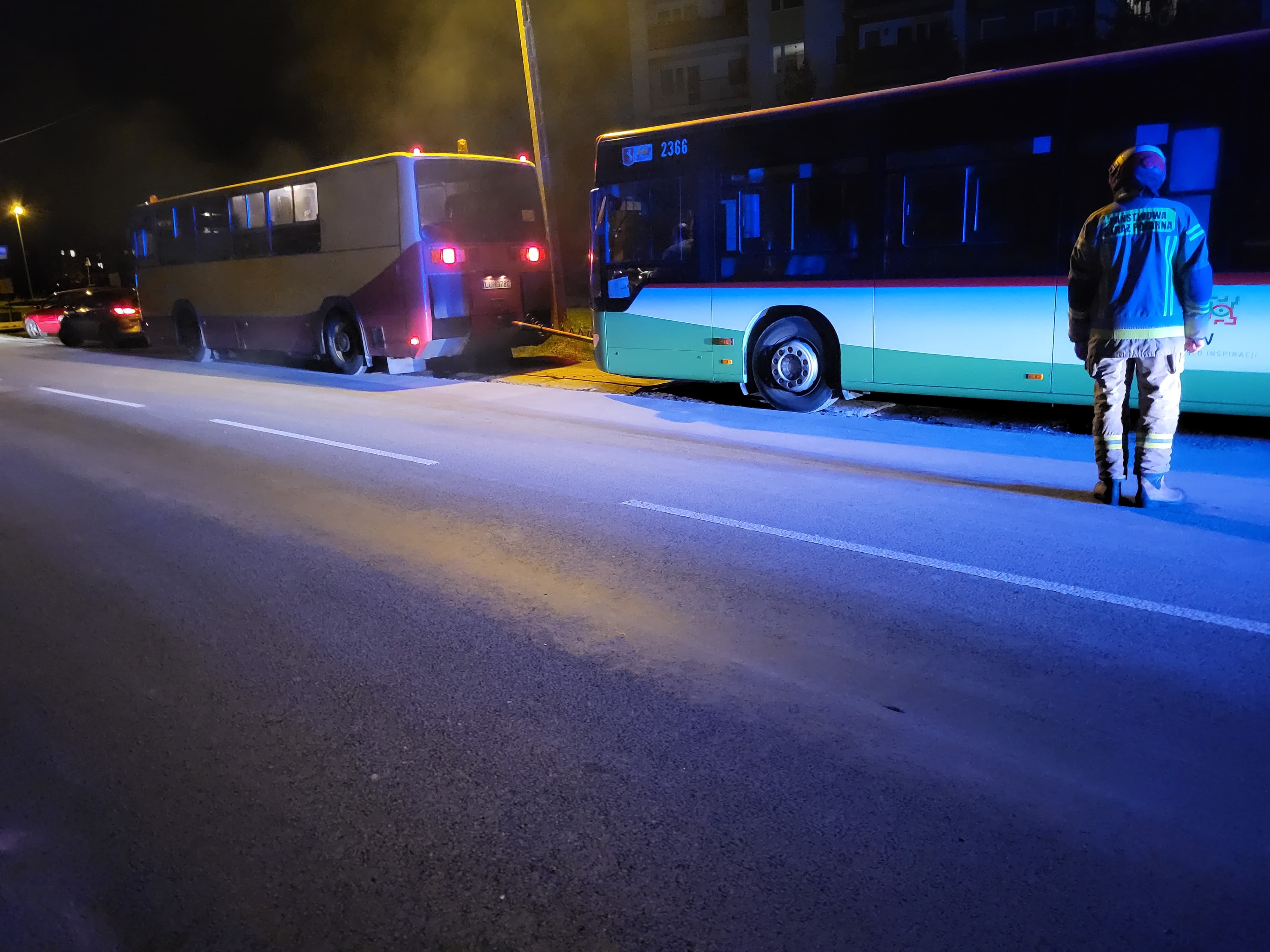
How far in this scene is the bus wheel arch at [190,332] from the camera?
62.2 ft

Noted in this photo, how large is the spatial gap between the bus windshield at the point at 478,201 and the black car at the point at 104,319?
12457mm

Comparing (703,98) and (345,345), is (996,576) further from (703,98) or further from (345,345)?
(703,98)

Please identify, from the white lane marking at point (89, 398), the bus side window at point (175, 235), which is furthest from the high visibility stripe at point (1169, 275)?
the bus side window at point (175, 235)

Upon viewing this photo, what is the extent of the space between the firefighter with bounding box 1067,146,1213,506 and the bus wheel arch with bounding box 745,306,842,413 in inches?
157

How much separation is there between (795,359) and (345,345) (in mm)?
8274

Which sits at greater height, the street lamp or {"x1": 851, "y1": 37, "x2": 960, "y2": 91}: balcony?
{"x1": 851, "y1": 37, "x2": 960, "y2": 91}: balcony

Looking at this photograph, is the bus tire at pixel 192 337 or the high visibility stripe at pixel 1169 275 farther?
the bus tire at pixel 192 337

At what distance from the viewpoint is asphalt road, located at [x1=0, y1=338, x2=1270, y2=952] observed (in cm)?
263

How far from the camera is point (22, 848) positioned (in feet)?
9.86

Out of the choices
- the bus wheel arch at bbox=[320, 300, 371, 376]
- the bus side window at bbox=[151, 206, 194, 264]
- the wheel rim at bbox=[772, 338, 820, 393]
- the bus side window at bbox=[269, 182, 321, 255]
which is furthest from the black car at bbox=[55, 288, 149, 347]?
the wheel rim at bbox=[772, 338, 820, 393]

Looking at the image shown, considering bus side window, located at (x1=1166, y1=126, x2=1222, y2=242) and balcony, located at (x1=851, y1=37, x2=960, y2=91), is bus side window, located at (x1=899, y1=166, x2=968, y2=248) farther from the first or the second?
balcony, located at (x1=851, y1=37, x2=960, y2=91)

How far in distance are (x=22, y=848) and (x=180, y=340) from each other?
60.7 ft

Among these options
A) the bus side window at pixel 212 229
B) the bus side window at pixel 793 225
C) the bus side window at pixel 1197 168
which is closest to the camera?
the bus side window at pixel 1197 168

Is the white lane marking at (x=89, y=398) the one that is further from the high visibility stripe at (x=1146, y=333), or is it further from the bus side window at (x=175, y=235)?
the high visibility stripe at (x=1146, y=333)
